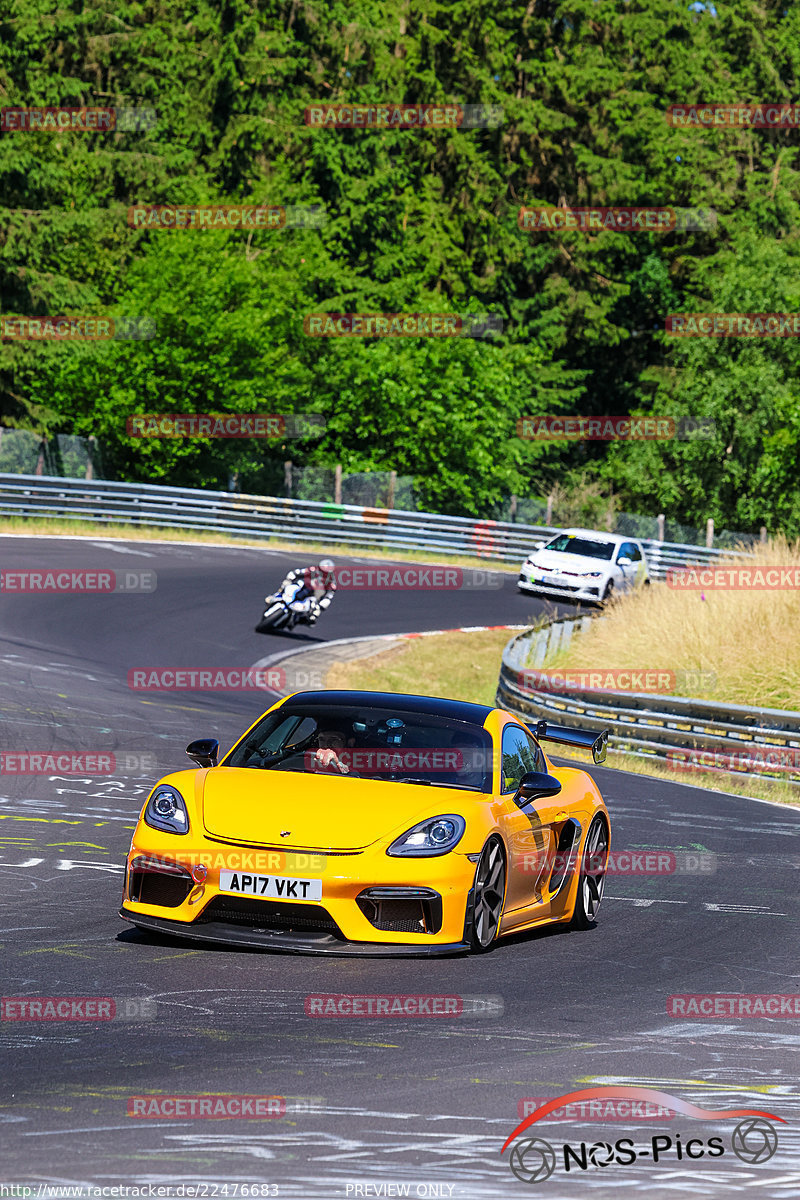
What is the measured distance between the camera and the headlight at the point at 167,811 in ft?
27.2

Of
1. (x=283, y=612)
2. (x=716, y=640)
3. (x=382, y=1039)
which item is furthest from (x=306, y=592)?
(x=382, y=1039)

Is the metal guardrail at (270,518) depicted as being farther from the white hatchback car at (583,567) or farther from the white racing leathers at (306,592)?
the white racing leathers at (306,592)

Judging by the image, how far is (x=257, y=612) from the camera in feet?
96.4

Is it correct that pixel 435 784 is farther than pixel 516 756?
No

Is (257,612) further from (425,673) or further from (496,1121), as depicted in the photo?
(496,1121)

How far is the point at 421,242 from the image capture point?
6253 centimetres

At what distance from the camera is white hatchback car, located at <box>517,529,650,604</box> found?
36.8 meters

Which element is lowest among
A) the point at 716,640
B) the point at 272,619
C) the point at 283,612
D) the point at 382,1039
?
the point at 272,619

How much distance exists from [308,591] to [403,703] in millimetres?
17422

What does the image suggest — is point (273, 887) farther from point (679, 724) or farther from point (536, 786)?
point (679, 724)

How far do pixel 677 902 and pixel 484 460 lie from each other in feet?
137

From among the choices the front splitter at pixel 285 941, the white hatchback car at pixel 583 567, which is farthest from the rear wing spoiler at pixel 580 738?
the white hatchback car at pixel 583 567

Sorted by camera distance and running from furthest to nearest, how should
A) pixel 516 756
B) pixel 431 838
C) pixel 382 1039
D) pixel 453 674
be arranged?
1. pixel 453 674
2. pixel 516 756
3. pixel 431 838
4. pixel 382 1039

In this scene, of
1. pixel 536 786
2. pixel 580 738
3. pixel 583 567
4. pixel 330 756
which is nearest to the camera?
pixel 536 786
